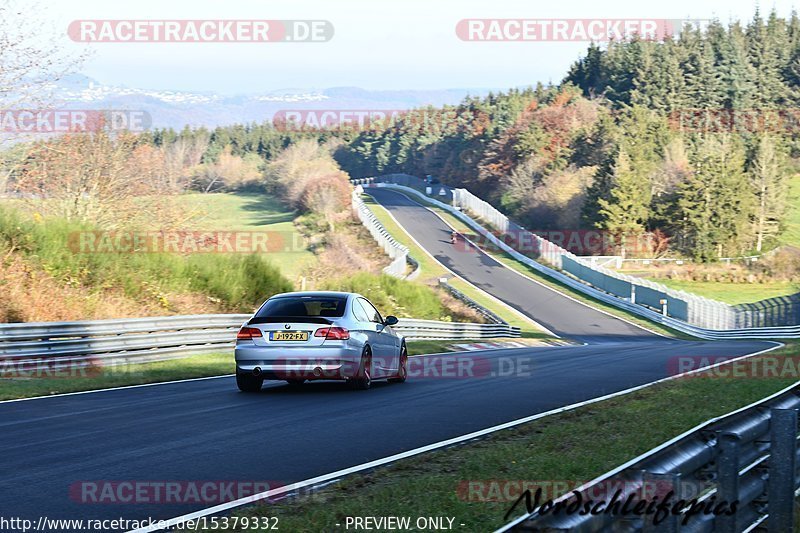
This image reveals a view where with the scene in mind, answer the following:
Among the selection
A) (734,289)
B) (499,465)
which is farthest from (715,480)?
(734,289)

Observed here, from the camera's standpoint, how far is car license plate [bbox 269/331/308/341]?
14.4 meters

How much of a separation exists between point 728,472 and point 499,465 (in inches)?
131

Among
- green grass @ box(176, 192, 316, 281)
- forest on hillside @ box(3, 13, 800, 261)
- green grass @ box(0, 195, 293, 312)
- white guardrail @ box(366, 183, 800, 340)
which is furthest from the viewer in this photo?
forest on hillside @ box(3, 13, 800, 261)

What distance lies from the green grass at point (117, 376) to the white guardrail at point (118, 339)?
0.86ft

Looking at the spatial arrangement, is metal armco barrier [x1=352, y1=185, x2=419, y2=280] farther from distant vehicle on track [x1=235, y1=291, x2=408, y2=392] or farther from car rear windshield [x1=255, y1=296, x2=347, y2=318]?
distant vehicle on track [x1=235, y1=291, x2=408, y2=392]

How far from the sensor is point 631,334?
47.8 metres

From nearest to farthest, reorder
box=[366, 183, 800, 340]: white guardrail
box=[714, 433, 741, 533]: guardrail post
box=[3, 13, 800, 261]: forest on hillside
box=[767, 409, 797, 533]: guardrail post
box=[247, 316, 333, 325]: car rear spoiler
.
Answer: box=[714, 433, 741, 533]: guardrail post, box=[767, 409, 797, 533]: guardrail post, box=[247, 316, 333, 325]: car rear spoiler, box=[366, 183, 800, 340]: white guardrail, box=[3, 13, 800, 261]: forest on hillside

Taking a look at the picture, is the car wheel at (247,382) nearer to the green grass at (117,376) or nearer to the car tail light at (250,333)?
the car tail light at (250,333)

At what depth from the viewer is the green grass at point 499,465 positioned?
6.70 m

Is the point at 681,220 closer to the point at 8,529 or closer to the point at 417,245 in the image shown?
the point at 417,245

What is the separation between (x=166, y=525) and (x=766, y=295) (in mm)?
63507

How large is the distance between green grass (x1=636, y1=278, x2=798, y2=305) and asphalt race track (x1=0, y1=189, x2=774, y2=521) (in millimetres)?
45837

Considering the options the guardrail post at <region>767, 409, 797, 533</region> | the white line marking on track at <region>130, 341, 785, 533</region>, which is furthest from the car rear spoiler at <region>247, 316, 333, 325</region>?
the guardrail post at <region>767, 409, 797, 533</region>

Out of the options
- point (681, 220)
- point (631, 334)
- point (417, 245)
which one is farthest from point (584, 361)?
point (681, 220)
